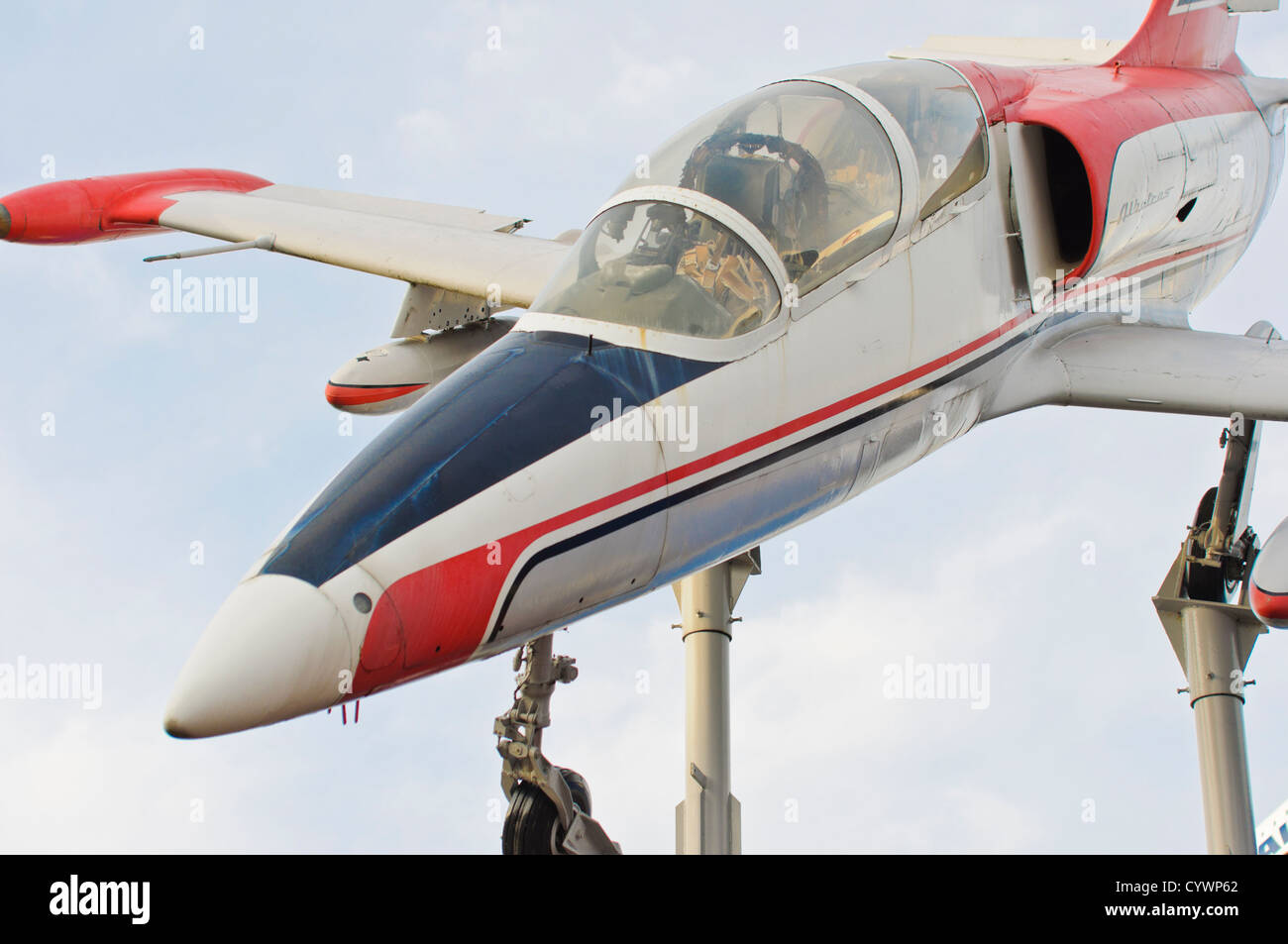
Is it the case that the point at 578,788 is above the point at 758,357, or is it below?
below

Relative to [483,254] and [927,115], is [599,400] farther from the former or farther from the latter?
[483,254]

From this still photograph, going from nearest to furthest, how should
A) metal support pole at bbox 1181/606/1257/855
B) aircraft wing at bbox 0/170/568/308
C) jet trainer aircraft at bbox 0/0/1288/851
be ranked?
1. jet trainer aircraft at bbox 0/0/1288/851
2. metal support pole at bbox 1181/606/1257/855
3. aircraft wing at bbox 0/170/568/308

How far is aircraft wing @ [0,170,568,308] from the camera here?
40.6 feet

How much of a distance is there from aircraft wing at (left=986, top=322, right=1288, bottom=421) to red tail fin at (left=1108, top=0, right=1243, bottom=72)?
350 cm

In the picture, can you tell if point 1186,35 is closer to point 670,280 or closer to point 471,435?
point 670,280

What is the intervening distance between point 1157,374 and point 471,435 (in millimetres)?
5807

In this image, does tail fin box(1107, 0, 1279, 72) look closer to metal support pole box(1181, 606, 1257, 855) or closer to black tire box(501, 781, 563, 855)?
metal support pole box(1181, 606, 1257, 855)

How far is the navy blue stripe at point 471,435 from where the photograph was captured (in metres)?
5.66

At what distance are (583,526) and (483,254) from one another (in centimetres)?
679

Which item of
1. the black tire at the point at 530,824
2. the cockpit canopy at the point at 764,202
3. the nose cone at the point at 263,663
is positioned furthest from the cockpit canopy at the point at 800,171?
the black tire at the point at 530,824

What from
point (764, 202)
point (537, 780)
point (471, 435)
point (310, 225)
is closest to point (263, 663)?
point (471, 435)

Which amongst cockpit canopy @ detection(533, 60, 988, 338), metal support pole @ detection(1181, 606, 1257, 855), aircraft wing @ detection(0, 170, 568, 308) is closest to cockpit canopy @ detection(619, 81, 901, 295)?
cockpit canopy @ detection(533, 60, 988, 338)

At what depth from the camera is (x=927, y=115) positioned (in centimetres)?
836

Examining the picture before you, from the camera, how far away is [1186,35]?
43.3 ft
